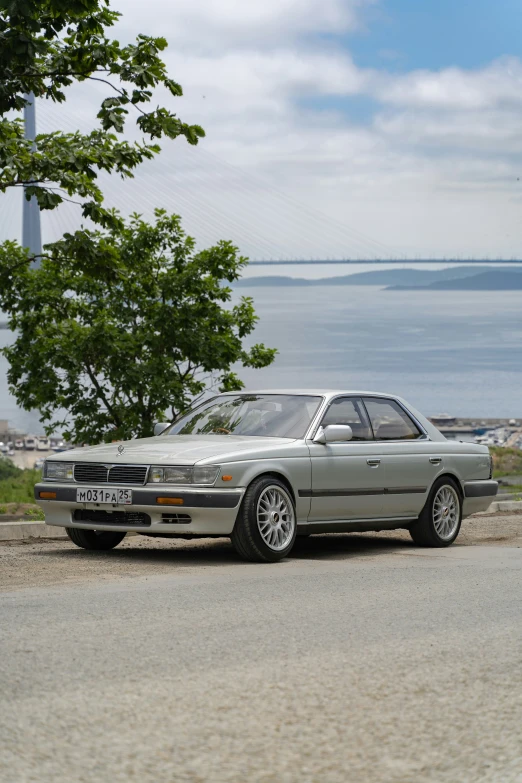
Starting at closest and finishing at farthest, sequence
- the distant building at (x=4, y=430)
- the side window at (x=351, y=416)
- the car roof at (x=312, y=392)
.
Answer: the side window at (x=351, y=416) < the car roof at (x=312, y=392) < the distant building at (x=4, y=430)

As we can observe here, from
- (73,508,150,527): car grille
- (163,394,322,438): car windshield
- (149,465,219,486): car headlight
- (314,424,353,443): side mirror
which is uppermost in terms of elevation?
(163,394,322,438): car windshield

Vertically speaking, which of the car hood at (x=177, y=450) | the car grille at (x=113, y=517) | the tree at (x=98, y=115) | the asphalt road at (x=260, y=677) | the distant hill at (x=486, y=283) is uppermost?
the distant hill at (x=486, y=283)

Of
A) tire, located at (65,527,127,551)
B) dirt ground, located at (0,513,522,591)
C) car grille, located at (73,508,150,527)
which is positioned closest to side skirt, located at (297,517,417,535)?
dirt ground, located at (0,513,522,591)

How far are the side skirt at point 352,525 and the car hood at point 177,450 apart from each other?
0.73 m

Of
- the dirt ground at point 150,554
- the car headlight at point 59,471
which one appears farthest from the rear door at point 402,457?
the car headlight at point 59,471

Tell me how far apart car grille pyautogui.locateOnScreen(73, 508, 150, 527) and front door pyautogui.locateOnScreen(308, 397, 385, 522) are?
1455mm

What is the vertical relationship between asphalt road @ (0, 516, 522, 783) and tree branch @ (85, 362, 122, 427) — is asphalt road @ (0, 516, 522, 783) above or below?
below

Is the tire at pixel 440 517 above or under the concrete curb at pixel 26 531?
above

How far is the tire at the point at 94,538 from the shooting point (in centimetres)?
983

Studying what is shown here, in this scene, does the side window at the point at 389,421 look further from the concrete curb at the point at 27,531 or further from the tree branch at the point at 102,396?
the tree branch at the point at 102,396

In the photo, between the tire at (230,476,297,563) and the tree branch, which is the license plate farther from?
the tree branch

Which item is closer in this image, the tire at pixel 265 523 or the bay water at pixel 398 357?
the tire at pixel 265 523

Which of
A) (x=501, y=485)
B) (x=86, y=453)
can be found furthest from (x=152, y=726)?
(x=501, y=485)

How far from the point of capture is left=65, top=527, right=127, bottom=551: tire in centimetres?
983
